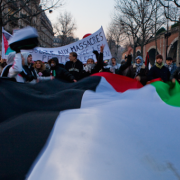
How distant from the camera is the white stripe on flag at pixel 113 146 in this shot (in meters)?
1.41

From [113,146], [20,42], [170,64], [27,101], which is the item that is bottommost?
[113,146]

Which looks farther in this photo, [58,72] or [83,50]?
[83,50]

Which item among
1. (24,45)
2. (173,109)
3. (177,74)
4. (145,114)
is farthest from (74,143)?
(177,74)

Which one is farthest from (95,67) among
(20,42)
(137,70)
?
(20,42)

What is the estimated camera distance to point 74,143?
5.32 ft

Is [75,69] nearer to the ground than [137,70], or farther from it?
farther from it

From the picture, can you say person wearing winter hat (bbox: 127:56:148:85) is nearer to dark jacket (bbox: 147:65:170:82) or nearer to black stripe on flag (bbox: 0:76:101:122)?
dark jacket (bbox: 147:65:170:82)

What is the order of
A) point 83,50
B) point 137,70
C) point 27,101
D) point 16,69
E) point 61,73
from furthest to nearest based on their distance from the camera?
point 83,50
point 137,70
point 61,73
point 16,69
point 27,101

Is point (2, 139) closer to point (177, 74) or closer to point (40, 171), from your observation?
point (40, 171)

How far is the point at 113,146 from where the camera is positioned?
5.22 ft

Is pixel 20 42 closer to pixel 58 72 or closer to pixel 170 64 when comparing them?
pixel 58 72

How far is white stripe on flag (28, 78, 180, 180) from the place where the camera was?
4.62 ft

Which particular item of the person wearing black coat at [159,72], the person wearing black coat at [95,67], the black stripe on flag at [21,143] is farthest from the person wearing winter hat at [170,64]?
the black stripe on flag at [21,143]

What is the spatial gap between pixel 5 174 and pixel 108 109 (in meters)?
1.05
